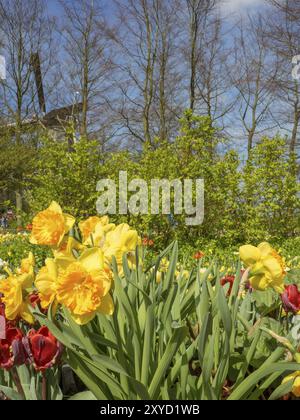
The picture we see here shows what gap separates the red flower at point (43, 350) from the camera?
1.17 metres

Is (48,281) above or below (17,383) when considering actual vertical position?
above

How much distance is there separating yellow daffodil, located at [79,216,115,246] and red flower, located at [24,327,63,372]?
33cm

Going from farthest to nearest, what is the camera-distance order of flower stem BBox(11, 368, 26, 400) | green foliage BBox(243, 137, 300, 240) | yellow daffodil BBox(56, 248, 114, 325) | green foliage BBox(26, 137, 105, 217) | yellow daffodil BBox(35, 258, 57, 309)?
green foliage BBox(26, 137, 105, 217) → green foliage BBox(243, 137, 300, 240) → flower stem BBox(11, 368, 26, 400) → yellow daffodil BBox(35, 258, 57, 309) → yellow daffodil BBox(56, 248, 114, 325)

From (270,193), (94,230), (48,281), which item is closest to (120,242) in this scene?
(94,230)

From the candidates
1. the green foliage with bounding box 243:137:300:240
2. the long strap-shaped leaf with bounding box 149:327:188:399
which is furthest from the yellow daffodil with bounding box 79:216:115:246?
the green foliage with bounding box 243:137:300:240

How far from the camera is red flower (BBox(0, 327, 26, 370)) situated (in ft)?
3.91

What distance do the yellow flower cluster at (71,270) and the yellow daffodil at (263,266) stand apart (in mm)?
325

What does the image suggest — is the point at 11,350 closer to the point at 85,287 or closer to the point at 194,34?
the point at 85,287

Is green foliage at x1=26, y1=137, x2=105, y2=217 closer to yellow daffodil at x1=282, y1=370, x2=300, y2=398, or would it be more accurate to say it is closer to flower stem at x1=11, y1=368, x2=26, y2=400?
flower stem at x1=11, y1=368, x2=26, y2=400

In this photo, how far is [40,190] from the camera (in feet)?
30.8

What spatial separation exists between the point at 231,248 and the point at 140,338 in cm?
605

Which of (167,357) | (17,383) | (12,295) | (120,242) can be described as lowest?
(17,383)

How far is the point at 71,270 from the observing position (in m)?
1.08

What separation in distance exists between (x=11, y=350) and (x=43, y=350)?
0.44 feet
